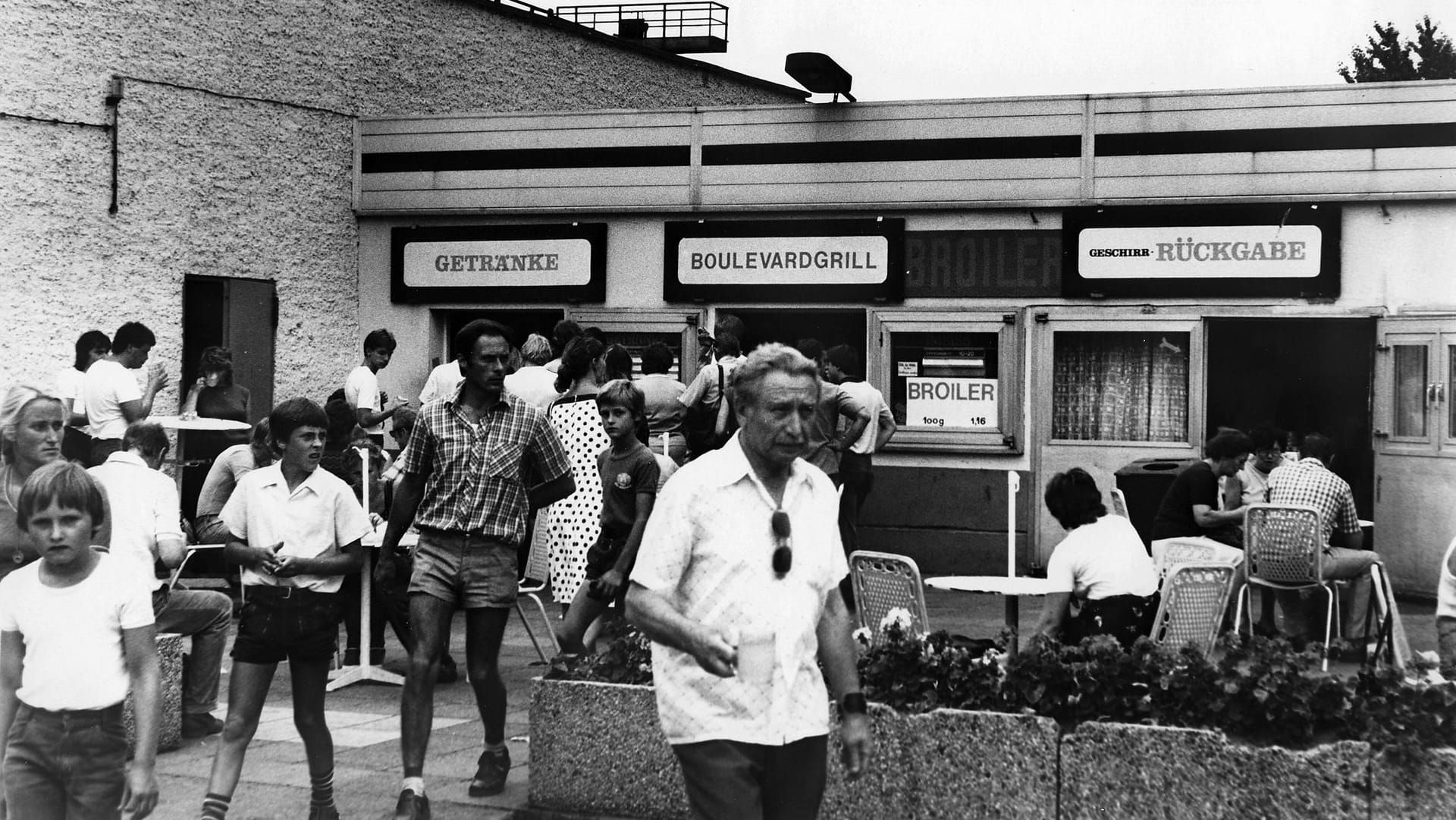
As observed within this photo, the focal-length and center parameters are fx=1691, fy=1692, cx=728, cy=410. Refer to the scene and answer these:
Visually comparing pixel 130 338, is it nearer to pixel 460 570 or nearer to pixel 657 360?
pixel 657 360

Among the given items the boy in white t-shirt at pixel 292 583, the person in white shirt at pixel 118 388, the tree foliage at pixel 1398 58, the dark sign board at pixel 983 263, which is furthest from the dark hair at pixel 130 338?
the tree foliage at pixel 1398 58

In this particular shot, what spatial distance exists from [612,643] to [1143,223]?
8.06 m

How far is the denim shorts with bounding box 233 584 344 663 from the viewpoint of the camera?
6051 mm

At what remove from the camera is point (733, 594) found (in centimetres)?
429

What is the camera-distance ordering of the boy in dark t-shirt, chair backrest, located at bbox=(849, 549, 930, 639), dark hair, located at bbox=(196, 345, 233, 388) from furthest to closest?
dark hair, located at bbox=(196, 345, 233, 388), the boy in dark t-shirt, chair backrest, located at bbox=(849, 549, 930, 639)

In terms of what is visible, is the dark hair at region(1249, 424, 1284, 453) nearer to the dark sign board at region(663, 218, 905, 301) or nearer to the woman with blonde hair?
the dark sign board at region(663, 218, 905, 301)

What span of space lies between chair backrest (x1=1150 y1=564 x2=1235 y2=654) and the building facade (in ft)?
18.6

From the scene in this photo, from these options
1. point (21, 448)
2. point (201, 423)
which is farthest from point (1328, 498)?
point (201, 423)

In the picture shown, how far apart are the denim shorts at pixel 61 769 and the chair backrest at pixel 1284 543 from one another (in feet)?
23.6

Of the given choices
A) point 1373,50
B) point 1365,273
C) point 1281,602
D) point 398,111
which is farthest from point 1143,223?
point 1373,50

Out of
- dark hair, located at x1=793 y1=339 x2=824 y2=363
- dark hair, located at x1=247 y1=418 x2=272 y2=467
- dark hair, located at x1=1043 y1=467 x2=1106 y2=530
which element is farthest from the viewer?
dark hair, located at x1=793 y1=339 x2=824 y2=363

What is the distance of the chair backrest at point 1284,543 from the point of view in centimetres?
985

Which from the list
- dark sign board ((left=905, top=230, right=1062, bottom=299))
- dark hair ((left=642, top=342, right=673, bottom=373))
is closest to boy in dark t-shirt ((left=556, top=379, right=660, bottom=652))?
dark hair ((left=642, top=342, right=673, bottom=373))

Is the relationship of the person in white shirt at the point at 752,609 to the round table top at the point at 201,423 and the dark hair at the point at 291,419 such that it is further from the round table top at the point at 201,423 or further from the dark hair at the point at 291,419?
the round table top at the point at 201,423
